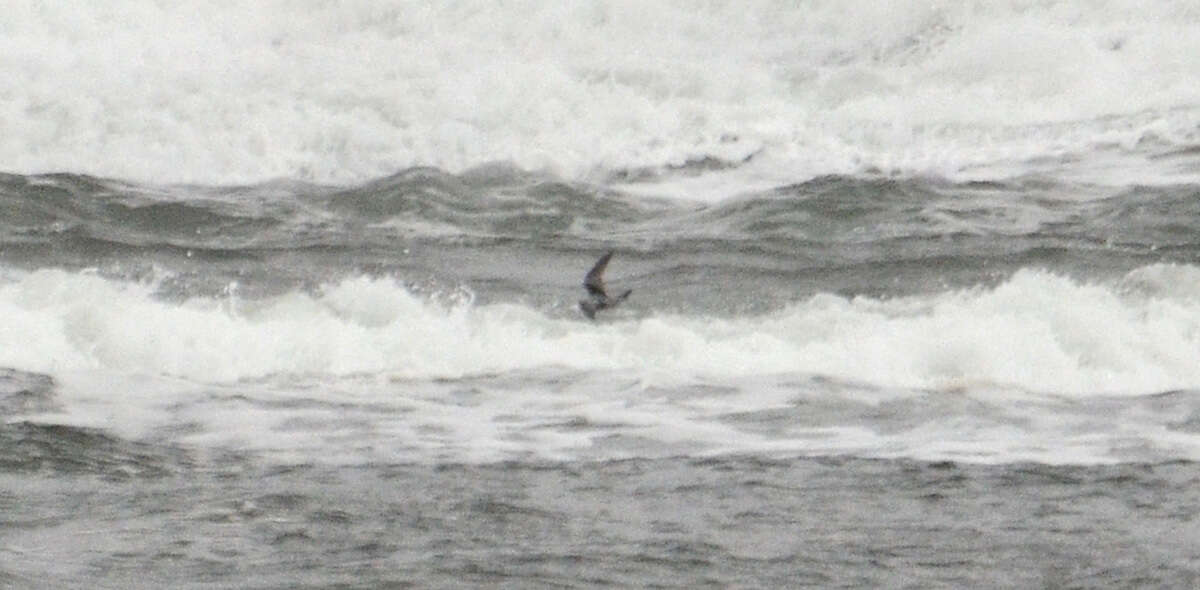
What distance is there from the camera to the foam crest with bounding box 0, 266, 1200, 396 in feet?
33.3

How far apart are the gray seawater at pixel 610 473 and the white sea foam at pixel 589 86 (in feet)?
7.06

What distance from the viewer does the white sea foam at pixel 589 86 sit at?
15.6 meters

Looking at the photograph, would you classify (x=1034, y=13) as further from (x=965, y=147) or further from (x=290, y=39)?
(x=290, y=39)

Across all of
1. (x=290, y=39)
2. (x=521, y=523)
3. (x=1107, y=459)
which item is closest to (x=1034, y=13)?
(x=290, y=39)

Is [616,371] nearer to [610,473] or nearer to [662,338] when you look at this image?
[662,338]

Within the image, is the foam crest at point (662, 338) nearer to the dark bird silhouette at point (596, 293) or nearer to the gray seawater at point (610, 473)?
the gray seawater at point (610, 473)

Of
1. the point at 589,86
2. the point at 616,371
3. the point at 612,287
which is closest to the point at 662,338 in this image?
the point at 616,371

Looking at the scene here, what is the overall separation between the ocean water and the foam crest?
3cm

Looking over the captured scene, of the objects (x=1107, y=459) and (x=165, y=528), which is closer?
(x=165, y=528)

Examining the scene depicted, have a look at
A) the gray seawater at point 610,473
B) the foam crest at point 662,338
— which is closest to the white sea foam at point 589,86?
the gray seawater at point 610,473

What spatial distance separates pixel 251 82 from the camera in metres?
17.1

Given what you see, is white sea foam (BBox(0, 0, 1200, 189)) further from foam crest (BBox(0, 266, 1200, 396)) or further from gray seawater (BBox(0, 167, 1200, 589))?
foam crest (BBox(0, 266, 1200, 396))

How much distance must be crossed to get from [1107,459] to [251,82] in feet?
33.8

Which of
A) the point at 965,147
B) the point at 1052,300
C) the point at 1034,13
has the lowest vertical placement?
the point at 1052,300
